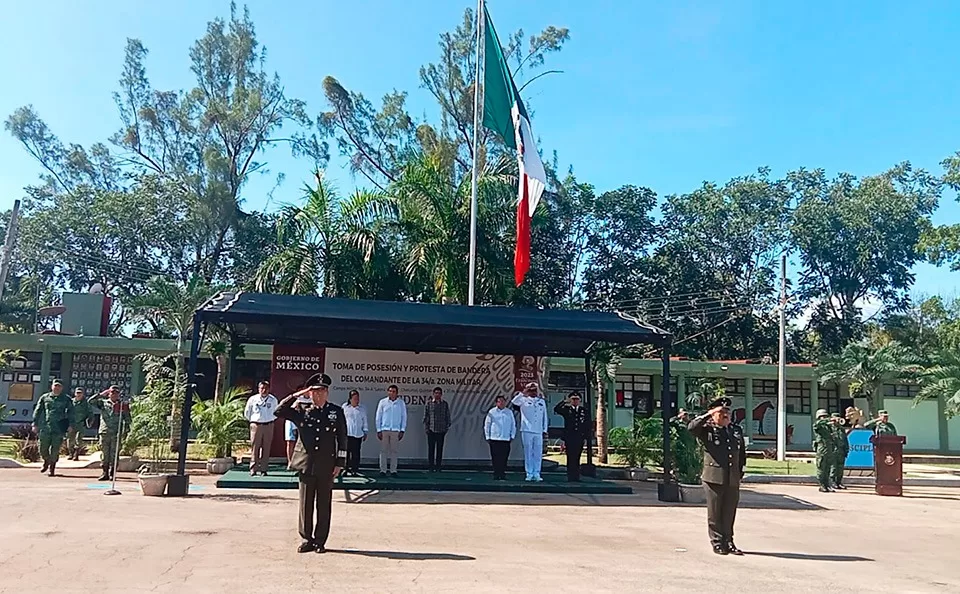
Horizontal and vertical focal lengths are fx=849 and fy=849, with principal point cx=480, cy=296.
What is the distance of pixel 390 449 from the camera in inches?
610

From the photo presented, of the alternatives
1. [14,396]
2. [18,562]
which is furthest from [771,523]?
[14,396]

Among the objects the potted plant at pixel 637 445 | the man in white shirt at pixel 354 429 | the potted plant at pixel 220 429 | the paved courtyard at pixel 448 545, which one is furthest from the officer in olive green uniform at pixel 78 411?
the potted plant at pixel 637 445

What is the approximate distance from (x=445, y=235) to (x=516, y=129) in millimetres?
3704

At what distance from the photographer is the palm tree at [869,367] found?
28719mm

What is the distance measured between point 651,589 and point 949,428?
3000cm

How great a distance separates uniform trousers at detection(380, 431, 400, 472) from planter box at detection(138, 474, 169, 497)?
13.6 feet

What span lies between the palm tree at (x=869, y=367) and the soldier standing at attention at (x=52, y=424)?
24.2m

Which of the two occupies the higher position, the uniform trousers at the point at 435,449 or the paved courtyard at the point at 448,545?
the uniform trousers at the point at 435,449

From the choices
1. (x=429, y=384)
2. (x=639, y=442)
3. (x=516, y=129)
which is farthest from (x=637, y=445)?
(x=516, y=129)

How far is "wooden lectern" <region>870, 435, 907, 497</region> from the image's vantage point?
17.1 metres

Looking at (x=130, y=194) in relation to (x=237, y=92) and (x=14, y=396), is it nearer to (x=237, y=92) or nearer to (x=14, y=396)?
(x=237, y=92)

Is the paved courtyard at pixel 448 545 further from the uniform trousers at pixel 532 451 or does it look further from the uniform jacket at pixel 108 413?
the uniform trousers at pixel 532 451

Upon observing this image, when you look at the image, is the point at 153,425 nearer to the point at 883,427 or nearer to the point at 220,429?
the point at 220,429

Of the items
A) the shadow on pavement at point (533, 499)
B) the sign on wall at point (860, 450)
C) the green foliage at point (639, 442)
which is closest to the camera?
the shadow on pavement at point (533, 499)
